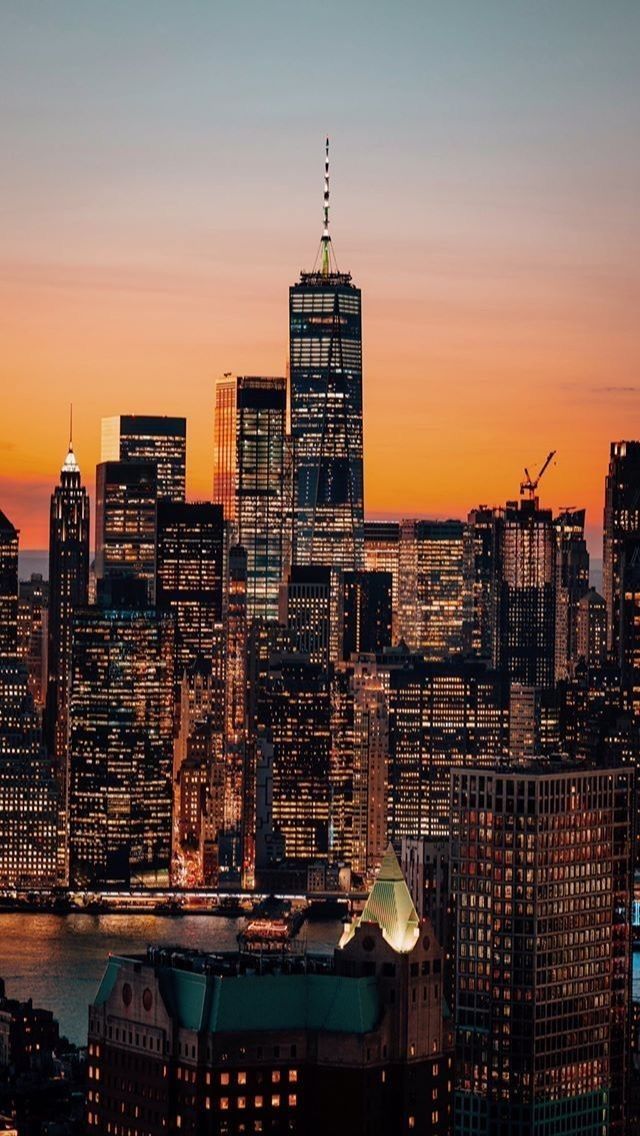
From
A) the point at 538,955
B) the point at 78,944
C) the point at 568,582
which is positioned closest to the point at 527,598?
the point at 568,582

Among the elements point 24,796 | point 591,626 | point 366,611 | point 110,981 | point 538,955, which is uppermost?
point 366,611

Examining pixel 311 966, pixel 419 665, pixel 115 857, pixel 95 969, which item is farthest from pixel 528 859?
pixel 419 665

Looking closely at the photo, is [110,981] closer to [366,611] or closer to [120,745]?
[120,745]

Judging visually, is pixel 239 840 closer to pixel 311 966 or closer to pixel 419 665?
pixel 419 665

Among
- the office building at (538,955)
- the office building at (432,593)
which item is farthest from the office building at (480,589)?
the office building at (538,955)

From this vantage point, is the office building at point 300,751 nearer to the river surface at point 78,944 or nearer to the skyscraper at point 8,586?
the skyscraper at point 8,586

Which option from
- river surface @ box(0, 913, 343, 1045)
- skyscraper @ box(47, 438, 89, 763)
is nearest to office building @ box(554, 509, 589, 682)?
skyscraper @ box(47, 438, 89, 763)

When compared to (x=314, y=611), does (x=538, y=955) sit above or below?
below
